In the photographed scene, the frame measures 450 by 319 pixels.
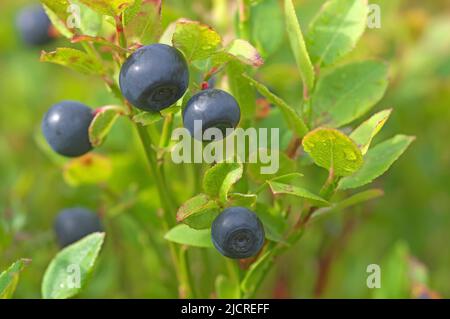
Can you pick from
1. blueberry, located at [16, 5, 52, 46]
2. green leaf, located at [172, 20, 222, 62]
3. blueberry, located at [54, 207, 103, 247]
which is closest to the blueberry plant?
green leaf, located at [172, 20, 222, 62]

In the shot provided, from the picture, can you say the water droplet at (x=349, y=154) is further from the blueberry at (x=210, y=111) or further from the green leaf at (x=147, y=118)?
the green leaf at (x=147, y=118)

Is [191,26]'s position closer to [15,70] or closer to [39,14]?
[39,14]

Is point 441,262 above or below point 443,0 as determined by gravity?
below

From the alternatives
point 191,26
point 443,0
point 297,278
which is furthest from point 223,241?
point 443,0

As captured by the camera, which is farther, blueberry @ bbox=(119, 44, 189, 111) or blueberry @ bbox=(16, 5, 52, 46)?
blueberry @ bbox=(16, 5, 52, 46)

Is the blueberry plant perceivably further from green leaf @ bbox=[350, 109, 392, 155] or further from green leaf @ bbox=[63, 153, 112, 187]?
green leaf @ bbox=[63, 153, 112, 187]

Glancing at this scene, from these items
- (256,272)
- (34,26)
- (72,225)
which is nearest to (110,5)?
(256,272)

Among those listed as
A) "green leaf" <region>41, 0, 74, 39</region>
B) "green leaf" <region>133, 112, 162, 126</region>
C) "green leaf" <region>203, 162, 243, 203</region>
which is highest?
"green leaf" <region>41, 0, 74, 39</region>
